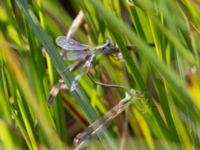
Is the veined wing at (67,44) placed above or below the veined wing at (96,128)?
above

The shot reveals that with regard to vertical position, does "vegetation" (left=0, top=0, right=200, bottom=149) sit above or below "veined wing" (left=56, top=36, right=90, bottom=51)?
below

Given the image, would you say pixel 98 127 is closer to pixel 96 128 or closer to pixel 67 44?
pixel 96 128

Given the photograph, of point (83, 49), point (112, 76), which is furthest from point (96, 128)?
point (112, 76)

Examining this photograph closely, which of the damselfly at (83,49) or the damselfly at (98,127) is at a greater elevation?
the damselfly at (83,49)

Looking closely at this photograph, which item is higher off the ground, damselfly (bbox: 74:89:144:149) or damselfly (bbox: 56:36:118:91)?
damselfly (bbox: 56:36:118:91)

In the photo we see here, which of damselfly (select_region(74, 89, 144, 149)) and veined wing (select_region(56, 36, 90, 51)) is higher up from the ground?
veined wing (select_region(56, 36, 90, 51))

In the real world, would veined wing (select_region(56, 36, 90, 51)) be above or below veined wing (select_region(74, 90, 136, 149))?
above

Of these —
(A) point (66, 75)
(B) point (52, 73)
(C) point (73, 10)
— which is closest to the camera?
(A) point (66, 75)

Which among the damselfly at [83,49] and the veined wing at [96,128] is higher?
the damselfly at [83,49]

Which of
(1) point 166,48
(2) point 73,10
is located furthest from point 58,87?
(2) point 73,10

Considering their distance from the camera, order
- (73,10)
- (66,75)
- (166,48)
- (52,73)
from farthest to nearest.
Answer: (73,10)
(52,73)
(166,48)
(66,75)

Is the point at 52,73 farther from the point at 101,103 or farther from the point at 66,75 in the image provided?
the point at 66,75
